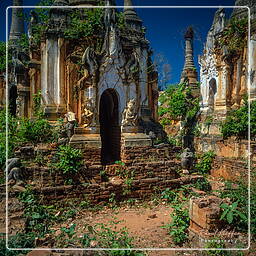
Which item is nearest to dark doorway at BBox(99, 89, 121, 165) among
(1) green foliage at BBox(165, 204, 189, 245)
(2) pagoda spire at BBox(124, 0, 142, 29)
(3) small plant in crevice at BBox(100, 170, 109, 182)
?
(3) small plant in crevice at BBox(100, 170, 109, 182)

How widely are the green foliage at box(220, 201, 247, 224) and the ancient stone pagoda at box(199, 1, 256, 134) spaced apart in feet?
27.7

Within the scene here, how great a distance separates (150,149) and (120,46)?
146 inches

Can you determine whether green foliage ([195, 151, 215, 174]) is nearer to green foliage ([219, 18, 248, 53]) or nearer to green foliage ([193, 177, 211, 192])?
green foliage ([193, 177, 211, 192])

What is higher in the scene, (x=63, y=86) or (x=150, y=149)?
(x=63, y=86)

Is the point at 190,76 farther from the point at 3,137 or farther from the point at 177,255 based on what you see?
the point at 177,255

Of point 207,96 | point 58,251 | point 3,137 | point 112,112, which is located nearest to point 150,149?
point 112,112

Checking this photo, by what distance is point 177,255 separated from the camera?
193 inches

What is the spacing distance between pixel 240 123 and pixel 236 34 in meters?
4.94

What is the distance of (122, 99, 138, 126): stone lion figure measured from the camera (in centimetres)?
920

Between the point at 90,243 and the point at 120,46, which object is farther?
the point at 120,46

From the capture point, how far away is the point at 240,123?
38.7 feet

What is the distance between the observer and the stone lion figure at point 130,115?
920 centimetres

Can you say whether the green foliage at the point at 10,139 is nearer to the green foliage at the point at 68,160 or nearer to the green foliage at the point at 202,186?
the green foliage at the point at 68,160

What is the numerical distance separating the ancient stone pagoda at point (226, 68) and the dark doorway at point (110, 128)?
6.23 m
